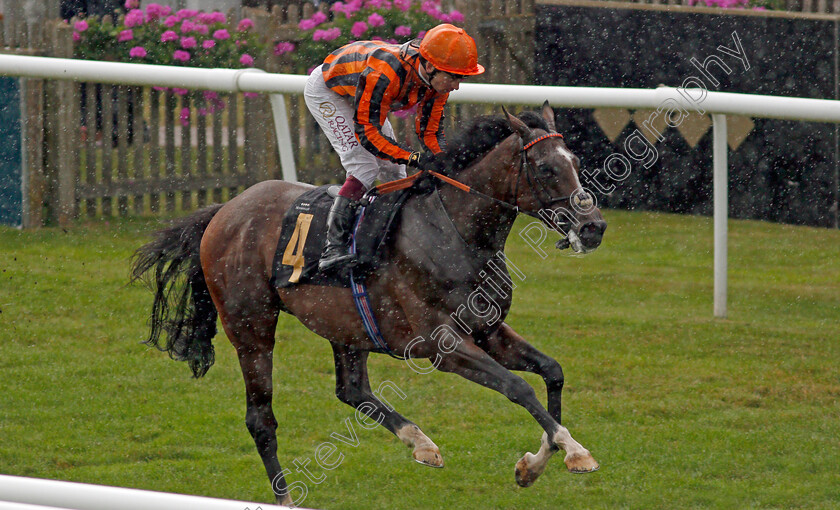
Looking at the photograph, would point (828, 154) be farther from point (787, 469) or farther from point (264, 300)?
point (264, 300)

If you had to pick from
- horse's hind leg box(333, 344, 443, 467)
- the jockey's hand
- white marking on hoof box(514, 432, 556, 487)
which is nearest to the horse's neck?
the jockey's hand

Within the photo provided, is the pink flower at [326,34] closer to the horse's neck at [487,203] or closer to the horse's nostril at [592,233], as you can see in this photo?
the horse's neck at [487,203]

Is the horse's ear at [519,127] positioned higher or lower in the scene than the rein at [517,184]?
higher

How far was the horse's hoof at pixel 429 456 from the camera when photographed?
3834 millimetres

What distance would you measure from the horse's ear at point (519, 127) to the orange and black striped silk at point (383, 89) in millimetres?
352

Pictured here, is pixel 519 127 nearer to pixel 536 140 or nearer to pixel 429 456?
pixel 536 140

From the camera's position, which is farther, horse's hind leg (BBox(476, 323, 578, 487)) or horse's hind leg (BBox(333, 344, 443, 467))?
horse's hind leg (BBox(333, 344, 443, 467))

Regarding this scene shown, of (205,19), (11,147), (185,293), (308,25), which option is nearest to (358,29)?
(308,25)

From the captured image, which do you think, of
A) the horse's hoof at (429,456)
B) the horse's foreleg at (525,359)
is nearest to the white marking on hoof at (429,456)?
the horse's hoof at (429,456)

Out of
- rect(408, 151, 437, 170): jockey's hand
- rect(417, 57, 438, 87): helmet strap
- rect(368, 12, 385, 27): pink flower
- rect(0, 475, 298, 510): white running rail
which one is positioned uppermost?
rect(417, 57, 438, 87): helmet strap

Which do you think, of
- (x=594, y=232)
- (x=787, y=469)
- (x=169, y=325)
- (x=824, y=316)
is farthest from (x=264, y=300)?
(x=824, y=316)

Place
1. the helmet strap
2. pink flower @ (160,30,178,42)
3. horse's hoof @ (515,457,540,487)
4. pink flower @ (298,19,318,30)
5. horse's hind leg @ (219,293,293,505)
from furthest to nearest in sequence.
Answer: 1. pink flower @ (298,19,318,30)
2. pink flower @ (160,30,178,42)
3. horse's hind leg @ (219,293,293,505)
4. horse's hoof @ (515,457,540,487)
5. the helmet strap

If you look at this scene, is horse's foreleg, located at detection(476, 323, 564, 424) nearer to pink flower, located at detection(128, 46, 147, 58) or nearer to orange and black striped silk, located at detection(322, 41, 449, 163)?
orange and black striped silk, located at detection(322, 41, 449, 163)

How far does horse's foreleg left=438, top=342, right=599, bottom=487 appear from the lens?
3.32m
